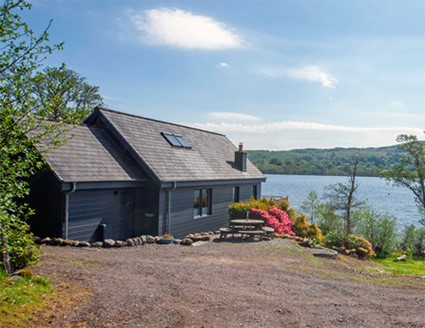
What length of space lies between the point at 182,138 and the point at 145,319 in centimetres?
1633

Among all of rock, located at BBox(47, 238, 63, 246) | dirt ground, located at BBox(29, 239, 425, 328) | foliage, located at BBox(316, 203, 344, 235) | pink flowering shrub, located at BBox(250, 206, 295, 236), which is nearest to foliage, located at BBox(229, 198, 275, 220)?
pink flowering shrub, located at BBox(250, 206, 295, 236)

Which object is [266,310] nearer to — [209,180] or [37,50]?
[37,50]

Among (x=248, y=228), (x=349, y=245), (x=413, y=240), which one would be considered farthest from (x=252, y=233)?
(x=413, y=240)

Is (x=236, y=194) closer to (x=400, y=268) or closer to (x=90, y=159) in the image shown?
(x=400, y=268)

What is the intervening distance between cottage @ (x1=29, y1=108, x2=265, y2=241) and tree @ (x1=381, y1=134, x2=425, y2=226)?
1602 centimetres

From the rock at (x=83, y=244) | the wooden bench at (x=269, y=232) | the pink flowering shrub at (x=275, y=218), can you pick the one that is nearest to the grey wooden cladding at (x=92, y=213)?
the rock at (x=83, y=244)

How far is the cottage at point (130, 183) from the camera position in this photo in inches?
509

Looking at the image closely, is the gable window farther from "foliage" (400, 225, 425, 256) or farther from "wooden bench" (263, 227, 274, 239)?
"foliage" (400, 225, 425, 256)

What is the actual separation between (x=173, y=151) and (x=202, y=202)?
2938mm

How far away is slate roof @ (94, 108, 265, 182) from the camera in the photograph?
56.7ft

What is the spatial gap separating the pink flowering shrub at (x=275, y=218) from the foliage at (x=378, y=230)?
255 inches

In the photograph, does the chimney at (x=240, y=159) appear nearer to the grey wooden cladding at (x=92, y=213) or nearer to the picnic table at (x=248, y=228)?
the picnic table at (x=248, y=228)

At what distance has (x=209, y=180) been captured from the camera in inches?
779

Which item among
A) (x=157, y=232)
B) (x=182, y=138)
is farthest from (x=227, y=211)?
(x=157, y=232)
